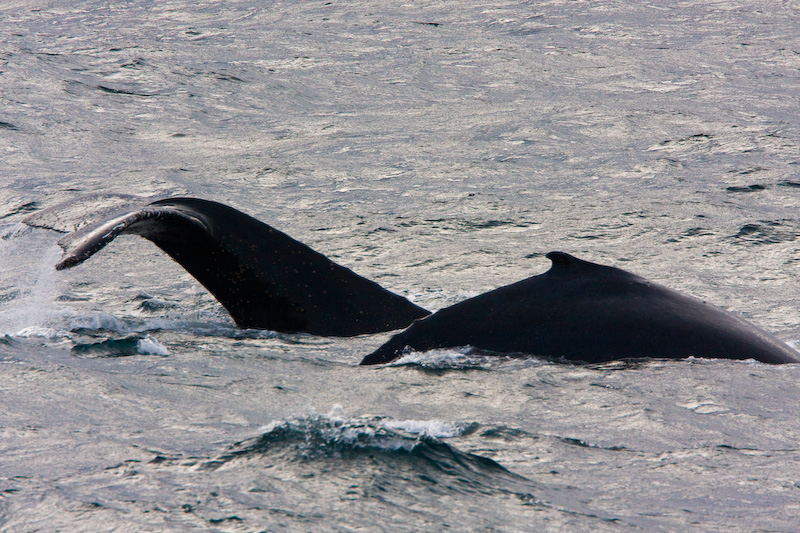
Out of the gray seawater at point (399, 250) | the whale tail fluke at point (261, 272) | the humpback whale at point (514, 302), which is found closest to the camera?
the gray seawater at point (399, 250)

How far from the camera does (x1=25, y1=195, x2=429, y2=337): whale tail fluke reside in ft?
16.9

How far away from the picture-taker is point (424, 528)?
3.25 metres

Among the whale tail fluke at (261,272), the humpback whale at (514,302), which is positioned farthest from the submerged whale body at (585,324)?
the whale tail fluke at (261,272)

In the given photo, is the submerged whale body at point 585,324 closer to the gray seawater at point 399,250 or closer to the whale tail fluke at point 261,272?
the gray seawater at point 399,250

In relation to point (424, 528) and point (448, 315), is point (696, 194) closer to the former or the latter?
point (448, 315)

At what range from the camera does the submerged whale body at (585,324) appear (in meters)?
4.71

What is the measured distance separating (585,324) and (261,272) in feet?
5.72

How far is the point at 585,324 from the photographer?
472cm

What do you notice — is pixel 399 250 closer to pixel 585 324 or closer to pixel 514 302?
pixel 514 302

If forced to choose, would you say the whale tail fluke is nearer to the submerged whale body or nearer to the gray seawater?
the gray seawater

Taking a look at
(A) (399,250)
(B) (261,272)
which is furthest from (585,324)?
(A) (399,250)

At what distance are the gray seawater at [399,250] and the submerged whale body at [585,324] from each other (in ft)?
0.30

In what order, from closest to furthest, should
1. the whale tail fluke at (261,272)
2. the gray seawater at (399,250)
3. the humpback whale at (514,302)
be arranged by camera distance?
the gray seawater at (399,250) < the humpback whale at (514,302) < the whale tail fluke at (261,272)

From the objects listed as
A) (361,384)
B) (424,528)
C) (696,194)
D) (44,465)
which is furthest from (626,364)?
(696,194)
